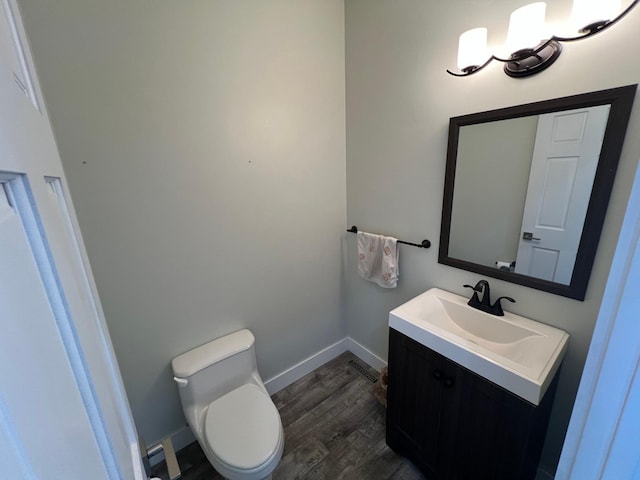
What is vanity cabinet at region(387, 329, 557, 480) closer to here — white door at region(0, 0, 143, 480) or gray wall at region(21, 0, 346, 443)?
gray wall at region(21, 0, 346, 443)

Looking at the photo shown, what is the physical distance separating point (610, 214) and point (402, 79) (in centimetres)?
116

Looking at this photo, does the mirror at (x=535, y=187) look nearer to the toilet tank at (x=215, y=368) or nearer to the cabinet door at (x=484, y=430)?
the cabinet door at (x=484, y=430)

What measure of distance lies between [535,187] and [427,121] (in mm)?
623

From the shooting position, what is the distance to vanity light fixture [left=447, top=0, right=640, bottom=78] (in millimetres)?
847

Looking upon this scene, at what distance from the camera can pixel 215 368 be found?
1450mm

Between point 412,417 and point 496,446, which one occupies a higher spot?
point 496,446

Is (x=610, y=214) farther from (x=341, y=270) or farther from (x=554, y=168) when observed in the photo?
(x=341, y=270)

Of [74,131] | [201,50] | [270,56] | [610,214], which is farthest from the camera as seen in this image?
[270,56]

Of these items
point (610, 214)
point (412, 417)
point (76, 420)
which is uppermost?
point (610, 214)

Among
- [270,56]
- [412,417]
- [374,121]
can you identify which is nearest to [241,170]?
[270,56]

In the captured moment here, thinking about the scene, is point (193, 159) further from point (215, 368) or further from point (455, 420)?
point (455, 420)

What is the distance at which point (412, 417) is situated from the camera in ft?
4.36

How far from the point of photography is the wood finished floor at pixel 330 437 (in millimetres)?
1431

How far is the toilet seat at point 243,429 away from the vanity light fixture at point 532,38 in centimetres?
191
